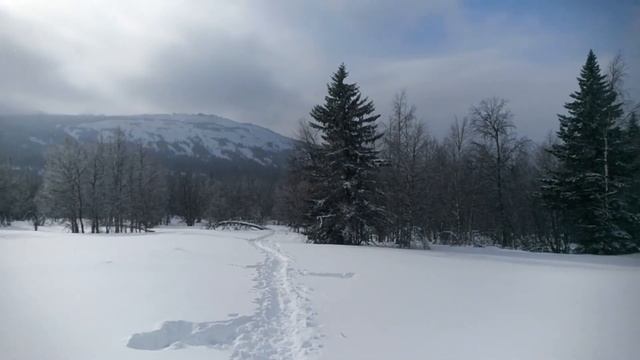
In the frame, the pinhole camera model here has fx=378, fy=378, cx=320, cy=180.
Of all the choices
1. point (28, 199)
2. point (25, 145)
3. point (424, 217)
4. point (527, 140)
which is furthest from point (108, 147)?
point (25, 145)

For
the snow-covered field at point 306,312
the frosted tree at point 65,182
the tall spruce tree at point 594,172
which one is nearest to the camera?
the snow-covered field at point 306,312

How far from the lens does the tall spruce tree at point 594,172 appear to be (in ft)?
75.1

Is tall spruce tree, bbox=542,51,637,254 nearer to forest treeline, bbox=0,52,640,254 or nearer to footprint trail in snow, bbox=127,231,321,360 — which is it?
forest treeline, bbox=0,52,640,254

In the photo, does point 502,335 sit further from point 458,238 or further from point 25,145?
point 25,145

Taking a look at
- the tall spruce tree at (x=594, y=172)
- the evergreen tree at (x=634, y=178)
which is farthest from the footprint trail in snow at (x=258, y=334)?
the evergreen tree at (x=634, y=178)

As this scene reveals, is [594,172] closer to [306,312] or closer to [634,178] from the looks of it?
[634,178]

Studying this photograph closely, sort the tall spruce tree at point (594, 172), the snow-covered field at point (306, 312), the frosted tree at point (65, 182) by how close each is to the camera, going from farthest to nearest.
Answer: the frosted tree at point (65, 182)
the tall spruce tree at point (594, 172)
the snow-covered field at point (306, 312)

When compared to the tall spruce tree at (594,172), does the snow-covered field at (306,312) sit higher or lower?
lower

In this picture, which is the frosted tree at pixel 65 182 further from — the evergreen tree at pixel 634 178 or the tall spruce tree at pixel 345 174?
the evergreen tree at pixel 634 178

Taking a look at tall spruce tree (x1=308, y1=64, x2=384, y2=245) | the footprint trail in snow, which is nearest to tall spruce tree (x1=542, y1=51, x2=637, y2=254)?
tall spruce tree (x1=308, y1=64, x2=384, y2=245)

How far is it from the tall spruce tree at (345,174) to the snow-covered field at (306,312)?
41.4 feet

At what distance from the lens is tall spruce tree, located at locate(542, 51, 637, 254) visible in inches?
901

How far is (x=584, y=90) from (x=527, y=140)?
936 cm

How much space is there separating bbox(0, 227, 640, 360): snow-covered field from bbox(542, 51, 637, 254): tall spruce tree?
13.3 metres
